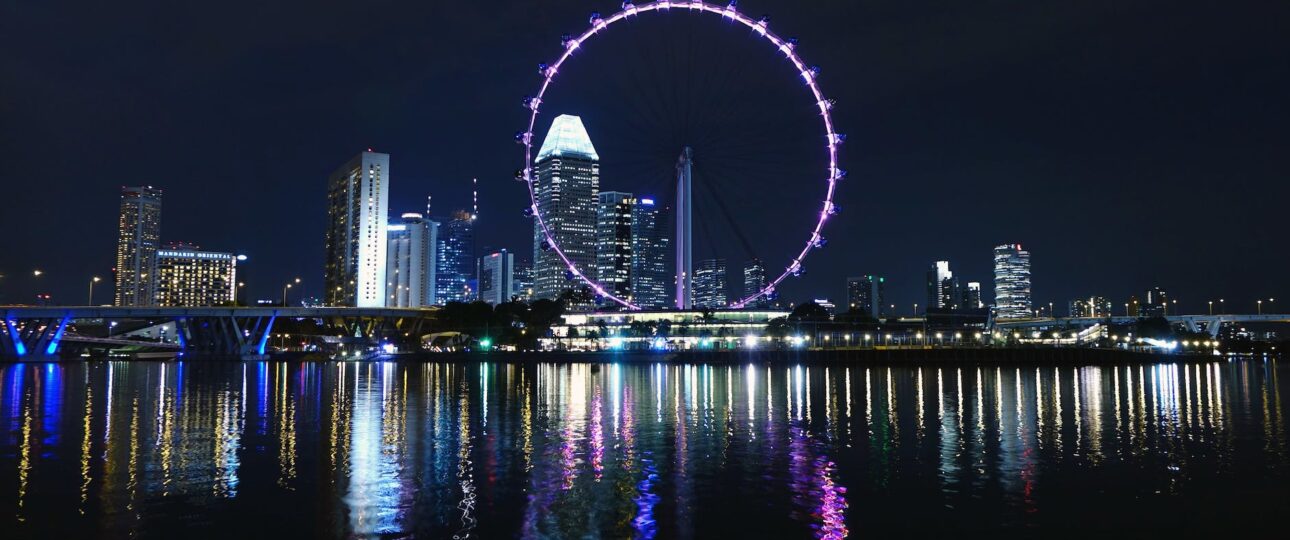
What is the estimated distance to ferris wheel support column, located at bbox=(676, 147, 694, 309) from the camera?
91875mm

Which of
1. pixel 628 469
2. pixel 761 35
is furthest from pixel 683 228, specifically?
pixel 628 469

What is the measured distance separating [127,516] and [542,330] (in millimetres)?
156797

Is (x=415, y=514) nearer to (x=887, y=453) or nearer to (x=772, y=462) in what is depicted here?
(x=772, y=462)

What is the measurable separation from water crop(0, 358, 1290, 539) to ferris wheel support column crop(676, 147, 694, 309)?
154 feet

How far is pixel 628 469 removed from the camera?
24.7m

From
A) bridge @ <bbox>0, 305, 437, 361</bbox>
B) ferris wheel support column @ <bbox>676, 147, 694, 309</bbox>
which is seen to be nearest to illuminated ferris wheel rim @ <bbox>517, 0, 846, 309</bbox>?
ferris wheel support column @ <bbox>676, 147, 694, 309</bbox>

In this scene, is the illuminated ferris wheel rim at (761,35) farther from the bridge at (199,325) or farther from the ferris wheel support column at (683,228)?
the bridge at (199,325)

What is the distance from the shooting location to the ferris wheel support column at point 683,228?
91875 millimetres

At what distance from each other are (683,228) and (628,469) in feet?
254

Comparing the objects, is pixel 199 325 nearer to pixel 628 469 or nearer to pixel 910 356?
pixel 910 356

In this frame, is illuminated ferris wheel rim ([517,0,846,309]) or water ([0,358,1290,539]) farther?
illuminated ferris wheel rim ([517,0,846,309])

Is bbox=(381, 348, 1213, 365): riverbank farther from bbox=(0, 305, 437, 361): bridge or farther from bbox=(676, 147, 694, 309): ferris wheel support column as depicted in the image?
bbox=(0, 305, 437, 361): bridge

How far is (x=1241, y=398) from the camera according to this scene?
2250 inches

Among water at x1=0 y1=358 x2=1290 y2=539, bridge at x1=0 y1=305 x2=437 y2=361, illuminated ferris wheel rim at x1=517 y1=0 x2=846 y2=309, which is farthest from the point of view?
bridge at x1=0 y1=305 x2=437 y2=361
